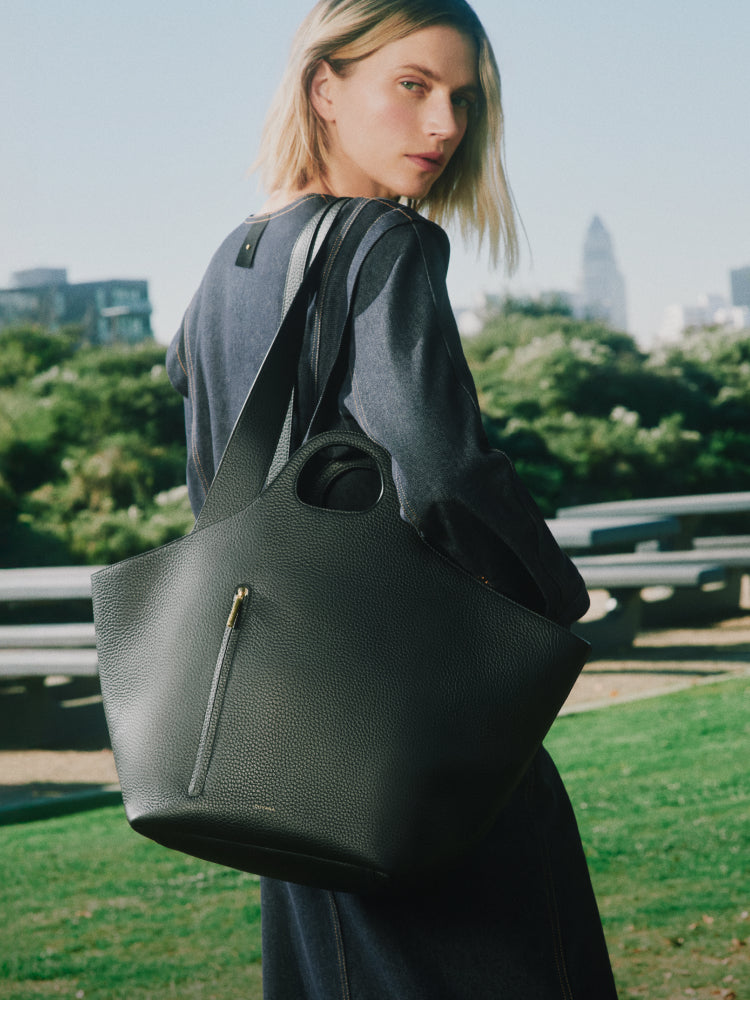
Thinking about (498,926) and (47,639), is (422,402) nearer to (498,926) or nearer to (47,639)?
(498,926)

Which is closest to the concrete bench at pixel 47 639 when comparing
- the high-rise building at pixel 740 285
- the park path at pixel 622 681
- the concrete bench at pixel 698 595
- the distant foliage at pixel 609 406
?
the park path at pixel 622 681

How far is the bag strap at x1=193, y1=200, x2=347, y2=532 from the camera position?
3.44 feet

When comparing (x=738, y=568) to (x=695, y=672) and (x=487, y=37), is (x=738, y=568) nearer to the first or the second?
(x=695, y=672)

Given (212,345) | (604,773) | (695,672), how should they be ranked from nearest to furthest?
1. (212,345)
2. (604,773)
3. (695,672)

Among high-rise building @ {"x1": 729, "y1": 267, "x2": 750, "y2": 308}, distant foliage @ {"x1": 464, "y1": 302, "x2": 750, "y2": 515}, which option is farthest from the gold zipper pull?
high-rise building @ {"x1": 729, "y1": 267, "x2": 750, "y2": 308}

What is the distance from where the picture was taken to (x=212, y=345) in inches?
50.1

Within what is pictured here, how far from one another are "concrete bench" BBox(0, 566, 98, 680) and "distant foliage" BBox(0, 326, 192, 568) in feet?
9.06

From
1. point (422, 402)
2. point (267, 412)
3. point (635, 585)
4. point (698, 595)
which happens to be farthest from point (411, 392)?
point (698, 595)

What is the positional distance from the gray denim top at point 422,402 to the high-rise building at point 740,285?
12848 millimetres

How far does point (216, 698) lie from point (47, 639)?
5.02 m

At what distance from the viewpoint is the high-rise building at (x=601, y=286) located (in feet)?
41.6

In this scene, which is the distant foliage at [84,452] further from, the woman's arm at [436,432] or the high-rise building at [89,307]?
the woman's arm at [436,432]

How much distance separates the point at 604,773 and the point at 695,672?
2.19 m

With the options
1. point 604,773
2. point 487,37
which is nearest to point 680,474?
point 604,773
